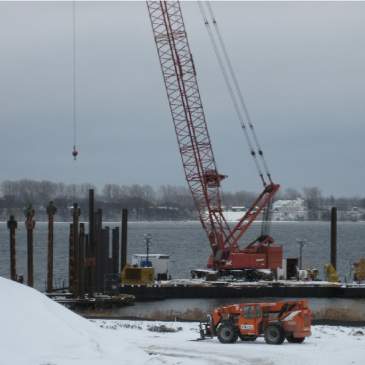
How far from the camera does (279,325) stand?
28562 millimetres

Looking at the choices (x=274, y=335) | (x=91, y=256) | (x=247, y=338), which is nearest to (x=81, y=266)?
(x=91, y=256)

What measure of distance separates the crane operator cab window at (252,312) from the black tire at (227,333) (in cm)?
54

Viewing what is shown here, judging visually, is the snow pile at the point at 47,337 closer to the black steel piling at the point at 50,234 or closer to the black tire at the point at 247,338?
the black tire at the point at 247,338

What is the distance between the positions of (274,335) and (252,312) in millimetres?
1081

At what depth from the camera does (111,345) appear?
22.1 meters

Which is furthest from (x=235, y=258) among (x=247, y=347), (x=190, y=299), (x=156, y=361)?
(x=156, y=361)

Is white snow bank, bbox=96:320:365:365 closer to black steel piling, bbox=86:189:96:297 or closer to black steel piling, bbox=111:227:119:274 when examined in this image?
black steel piling, bbox=86:189:96:297

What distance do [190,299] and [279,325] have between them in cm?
3448

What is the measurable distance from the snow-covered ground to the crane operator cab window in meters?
0.81

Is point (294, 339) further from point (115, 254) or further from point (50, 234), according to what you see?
point (115, 254)

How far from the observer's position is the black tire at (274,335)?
28.5 metres

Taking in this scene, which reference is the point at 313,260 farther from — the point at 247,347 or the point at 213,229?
the point at 247,347

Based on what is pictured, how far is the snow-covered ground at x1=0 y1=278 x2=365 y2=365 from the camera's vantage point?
19766 millimetres

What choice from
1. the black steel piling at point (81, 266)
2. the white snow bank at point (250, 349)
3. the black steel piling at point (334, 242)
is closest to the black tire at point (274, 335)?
the white snow bank at point (250, 349)
